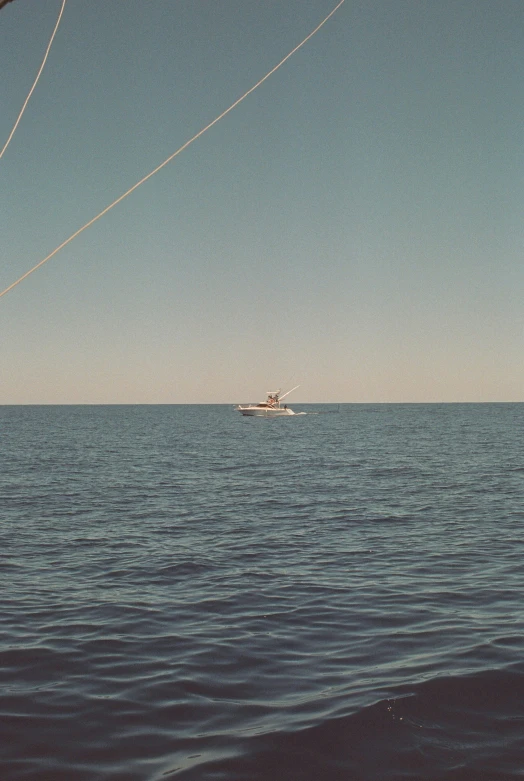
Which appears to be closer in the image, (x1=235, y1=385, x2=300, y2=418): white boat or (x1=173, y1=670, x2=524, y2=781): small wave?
(x1=173, y1=670, x2=524, y2=781): small wave

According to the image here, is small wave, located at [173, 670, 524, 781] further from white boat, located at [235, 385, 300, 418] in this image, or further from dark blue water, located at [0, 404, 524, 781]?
white boat, located at [235, 385, 300, 418]

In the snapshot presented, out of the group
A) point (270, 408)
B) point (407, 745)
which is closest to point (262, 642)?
point (407, 745)

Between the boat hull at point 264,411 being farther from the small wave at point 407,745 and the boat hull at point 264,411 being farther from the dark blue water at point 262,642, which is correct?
the small wave at point 407,745

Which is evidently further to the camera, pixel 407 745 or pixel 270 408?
pixel 270 408

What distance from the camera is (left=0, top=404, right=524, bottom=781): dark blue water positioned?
5684mm

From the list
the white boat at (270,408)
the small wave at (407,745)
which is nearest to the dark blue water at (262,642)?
the small wave at (407,745)

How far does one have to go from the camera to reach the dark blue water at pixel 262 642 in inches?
224

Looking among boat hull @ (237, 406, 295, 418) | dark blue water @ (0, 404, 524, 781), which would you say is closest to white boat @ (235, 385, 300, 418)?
boat hull @ (237, 406, 295, 418)

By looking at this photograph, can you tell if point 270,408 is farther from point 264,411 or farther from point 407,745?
point 407,745

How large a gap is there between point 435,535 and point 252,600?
7372mm

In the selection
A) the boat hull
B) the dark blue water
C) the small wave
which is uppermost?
the boat hull

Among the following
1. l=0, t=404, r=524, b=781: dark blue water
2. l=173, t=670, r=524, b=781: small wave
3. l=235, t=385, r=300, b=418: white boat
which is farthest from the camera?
l=235, t=385, r=300, b=418: white boat

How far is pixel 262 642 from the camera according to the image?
28.5ft

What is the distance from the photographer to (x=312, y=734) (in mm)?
5973
